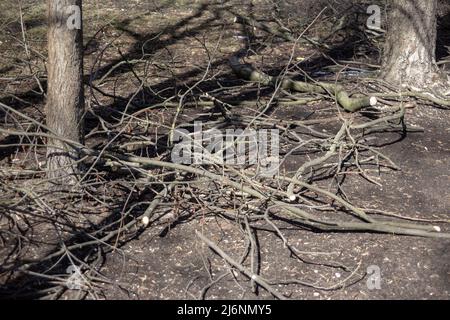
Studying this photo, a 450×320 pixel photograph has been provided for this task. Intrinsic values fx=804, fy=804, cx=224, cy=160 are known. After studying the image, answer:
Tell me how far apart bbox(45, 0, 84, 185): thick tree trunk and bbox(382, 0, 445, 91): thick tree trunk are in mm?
3540

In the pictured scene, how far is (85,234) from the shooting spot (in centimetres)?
514

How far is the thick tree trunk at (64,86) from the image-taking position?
5.53 m

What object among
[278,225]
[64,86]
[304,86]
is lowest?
[278,225]

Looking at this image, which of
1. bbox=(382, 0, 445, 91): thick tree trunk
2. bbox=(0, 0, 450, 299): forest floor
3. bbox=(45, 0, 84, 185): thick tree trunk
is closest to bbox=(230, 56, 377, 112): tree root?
bbox=(0, 0, 450, 299): forest floor

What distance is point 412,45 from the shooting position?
7.92 meters

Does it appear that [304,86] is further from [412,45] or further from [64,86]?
[64,86]

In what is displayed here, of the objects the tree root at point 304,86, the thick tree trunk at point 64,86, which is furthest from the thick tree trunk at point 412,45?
the thick tree trunk at point 64,86

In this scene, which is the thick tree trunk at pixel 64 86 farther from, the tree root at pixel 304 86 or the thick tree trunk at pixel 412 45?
the thick tree trunk at pixel 412 45

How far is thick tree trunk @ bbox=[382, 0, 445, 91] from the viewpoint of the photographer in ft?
25.8

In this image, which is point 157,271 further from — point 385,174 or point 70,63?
point 385,174

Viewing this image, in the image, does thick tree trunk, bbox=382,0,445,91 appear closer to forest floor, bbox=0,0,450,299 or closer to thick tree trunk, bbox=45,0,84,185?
forest floor, bbox=0,0,450,299

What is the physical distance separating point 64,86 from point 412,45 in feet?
12.4

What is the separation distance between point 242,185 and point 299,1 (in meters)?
5.60

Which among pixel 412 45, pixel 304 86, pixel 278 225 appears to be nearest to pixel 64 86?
pixel 278 225
